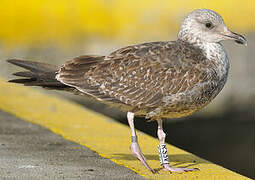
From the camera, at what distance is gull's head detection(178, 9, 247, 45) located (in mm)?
7137

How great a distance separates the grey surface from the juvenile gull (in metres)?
0.46

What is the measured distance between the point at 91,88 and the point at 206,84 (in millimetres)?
1160

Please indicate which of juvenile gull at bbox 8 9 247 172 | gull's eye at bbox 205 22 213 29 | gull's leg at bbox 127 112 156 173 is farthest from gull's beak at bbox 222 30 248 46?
gull's leg at bbox 127 112 156 173

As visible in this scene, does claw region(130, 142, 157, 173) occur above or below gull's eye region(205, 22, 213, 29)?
below

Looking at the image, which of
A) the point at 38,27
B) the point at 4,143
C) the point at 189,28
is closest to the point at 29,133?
the point at 4,143

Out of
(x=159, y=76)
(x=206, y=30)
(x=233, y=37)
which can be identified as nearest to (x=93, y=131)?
(x=159, y=76)

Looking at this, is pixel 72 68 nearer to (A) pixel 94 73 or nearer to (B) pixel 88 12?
(A) pixel 94 73

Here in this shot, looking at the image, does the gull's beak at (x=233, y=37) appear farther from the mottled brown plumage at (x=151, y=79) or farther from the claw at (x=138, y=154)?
the claw at (x=138, y=154)

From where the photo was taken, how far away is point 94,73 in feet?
23.1

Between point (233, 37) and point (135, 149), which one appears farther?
point (233, 37)

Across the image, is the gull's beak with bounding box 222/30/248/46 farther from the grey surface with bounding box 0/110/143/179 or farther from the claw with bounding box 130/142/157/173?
the grey surface with bounding box 0/110/143/179

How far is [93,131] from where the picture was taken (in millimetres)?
8734

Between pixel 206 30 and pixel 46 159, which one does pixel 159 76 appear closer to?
pixel 206 30

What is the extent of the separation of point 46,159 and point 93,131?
1.74 metres
